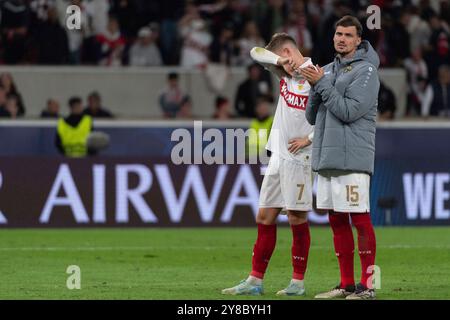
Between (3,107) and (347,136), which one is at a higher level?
(347,136)

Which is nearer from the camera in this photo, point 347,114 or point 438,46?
point 347,114

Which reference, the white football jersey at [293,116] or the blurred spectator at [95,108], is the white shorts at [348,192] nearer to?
the white football jersey at [293,116]

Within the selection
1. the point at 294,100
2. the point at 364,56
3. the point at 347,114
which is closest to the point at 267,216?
the point at 294,100

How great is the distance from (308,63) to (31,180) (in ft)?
29.6

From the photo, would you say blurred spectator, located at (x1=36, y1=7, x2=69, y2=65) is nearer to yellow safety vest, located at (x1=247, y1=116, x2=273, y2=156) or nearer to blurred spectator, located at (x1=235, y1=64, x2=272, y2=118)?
blurred spectator, located at (x1=235, y1=64, x2=272, y2=118)

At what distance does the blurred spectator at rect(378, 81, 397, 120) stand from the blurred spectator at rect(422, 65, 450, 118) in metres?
1.02

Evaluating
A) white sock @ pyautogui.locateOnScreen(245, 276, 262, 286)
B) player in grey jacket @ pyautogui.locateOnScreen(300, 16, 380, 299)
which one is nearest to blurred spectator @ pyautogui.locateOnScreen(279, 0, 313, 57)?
white sock @ pyautogui.locateOnScreen(245, 276, 262, 286)

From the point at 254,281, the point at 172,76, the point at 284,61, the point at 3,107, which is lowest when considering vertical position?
the point at 254,281

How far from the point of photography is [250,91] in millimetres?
23891

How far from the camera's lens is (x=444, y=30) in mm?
25938

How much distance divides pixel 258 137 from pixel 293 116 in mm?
9313

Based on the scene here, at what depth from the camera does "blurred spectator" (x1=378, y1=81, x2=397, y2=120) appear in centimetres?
2353

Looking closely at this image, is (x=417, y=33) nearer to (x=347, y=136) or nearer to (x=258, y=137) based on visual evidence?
(x=258, y=137)

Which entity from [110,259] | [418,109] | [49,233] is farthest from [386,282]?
[418,109]
